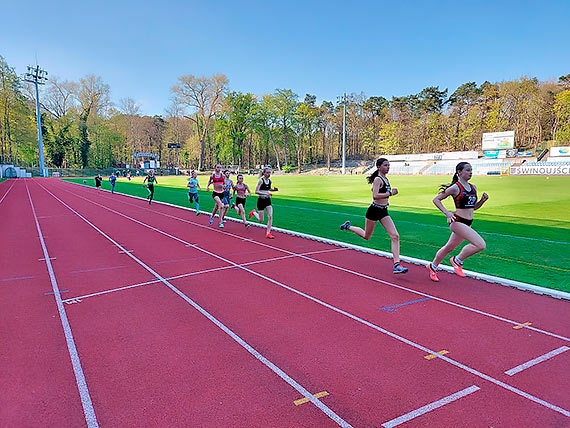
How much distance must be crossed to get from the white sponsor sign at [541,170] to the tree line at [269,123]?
25.2 metres

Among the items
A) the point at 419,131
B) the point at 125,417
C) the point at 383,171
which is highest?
the point at 419,131

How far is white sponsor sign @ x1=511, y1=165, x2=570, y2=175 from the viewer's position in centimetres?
4338

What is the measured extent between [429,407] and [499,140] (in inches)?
2802

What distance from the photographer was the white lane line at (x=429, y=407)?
2.85 meters

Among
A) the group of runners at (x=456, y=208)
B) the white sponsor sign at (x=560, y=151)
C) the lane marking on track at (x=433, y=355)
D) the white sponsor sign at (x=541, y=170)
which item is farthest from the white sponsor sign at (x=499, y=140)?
the lane marking on track at (x=433, y=355)

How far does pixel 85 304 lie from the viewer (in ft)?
18.0

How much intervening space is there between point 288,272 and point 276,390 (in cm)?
377

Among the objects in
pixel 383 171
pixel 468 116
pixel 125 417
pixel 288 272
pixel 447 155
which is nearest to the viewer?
pixel 125 417

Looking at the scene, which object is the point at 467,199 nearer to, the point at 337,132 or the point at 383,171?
the point at 383,171

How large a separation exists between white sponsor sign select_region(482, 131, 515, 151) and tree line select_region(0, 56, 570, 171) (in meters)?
12.0

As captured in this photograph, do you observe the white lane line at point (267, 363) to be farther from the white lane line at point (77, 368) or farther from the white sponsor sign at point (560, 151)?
the white sponsor sign at point (560, 151)

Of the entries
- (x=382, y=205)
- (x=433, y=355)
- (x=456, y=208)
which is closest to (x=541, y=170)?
(x=456, y=208)

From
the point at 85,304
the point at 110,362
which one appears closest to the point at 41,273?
the point at 85,304

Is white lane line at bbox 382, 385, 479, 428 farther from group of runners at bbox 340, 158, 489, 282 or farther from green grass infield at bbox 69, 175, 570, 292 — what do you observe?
green grass infield at bbox 69, 175, 570, 292
